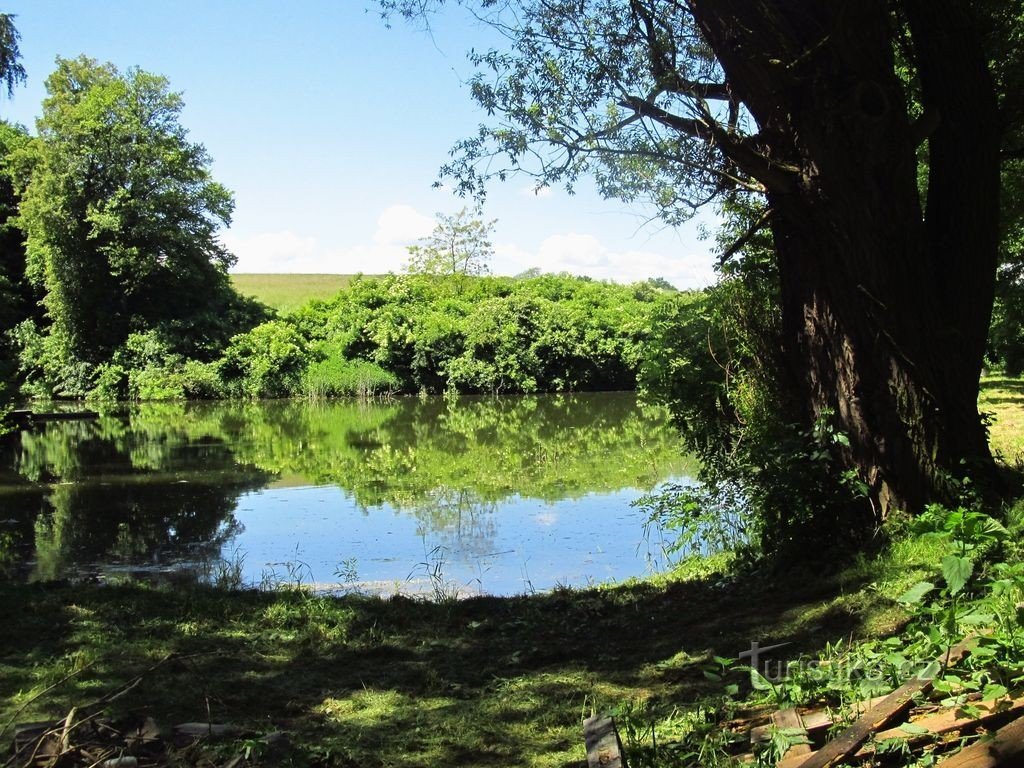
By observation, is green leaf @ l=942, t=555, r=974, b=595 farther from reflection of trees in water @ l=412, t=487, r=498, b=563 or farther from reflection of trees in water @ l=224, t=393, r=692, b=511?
reflection of trees in water @ l=224, t=393, r=692, b=511

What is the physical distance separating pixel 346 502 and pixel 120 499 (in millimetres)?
3579

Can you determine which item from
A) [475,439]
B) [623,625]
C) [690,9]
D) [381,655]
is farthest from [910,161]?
[475,439]

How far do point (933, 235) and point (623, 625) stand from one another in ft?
11.9

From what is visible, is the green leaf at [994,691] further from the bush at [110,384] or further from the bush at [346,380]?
the bush at [110,384]

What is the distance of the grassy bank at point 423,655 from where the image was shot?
4070mm

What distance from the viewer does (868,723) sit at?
2.98 meters

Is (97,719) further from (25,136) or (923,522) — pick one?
(25,136)

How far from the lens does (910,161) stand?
623cm

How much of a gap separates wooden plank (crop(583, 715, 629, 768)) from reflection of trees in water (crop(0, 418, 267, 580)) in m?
7.60

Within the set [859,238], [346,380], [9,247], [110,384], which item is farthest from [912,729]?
[9,247]

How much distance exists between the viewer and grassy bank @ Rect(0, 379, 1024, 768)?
4070 millimetres

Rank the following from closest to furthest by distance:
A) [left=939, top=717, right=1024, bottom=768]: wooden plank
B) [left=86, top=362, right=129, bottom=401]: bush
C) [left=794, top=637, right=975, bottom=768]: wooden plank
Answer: [left=939, top=717, right=1024, bottom=768]: wooden plank, [left=794, top=637, right=975, bottom=768]: wooden plank, [left=86, top=362, right=129, bottom=401]: bush

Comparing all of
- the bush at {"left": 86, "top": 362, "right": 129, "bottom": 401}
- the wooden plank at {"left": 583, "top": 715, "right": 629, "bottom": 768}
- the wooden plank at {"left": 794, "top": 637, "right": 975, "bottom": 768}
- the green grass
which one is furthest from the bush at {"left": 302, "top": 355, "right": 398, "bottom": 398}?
the wooden plank at {"left": 794, "top": 637, "right": 975, "bottom": 768}

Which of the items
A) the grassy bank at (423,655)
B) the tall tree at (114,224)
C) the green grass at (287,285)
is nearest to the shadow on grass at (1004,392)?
the grassy bank at (423,655)
